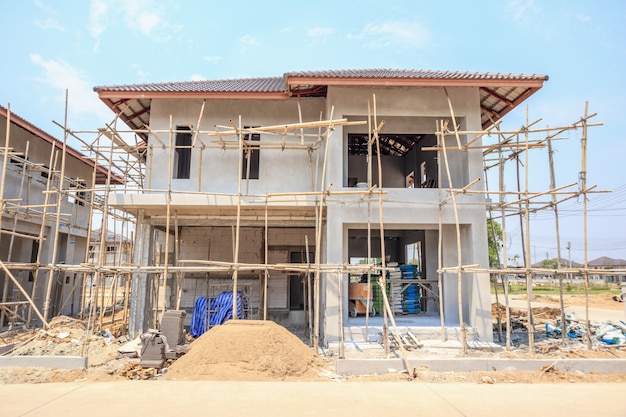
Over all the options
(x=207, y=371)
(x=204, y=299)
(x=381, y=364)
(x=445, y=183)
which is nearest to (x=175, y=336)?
(x=207, y=371)

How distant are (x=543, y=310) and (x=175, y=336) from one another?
15.8 meters

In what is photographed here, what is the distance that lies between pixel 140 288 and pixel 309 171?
5.40 m

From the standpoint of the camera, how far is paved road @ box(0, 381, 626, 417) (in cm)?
483

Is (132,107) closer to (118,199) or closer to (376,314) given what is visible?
(118,199)

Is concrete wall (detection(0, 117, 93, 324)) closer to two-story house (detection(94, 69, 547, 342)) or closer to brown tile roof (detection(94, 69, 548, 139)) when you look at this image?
brown tile roof (detection(94, 69, 548, 139))

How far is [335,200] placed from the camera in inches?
369

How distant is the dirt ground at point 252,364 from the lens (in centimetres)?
648

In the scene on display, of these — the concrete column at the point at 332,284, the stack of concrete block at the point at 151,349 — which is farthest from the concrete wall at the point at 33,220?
the concrete column at the point at 332,284

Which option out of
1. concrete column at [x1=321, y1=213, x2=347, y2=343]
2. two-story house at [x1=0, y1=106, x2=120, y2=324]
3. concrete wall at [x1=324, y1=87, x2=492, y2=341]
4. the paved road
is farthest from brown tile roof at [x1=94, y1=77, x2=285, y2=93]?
the paved road

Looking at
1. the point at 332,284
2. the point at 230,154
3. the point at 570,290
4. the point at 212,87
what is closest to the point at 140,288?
the point at 230,154

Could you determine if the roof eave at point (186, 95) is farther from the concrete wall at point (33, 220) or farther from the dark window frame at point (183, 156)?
the concrete wall at point (33, 220)

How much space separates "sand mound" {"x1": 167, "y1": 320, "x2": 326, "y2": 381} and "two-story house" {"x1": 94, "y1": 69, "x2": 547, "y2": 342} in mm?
1340

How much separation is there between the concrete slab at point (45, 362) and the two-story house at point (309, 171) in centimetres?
238

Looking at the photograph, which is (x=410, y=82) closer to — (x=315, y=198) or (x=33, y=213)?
(x=315, y=198)
